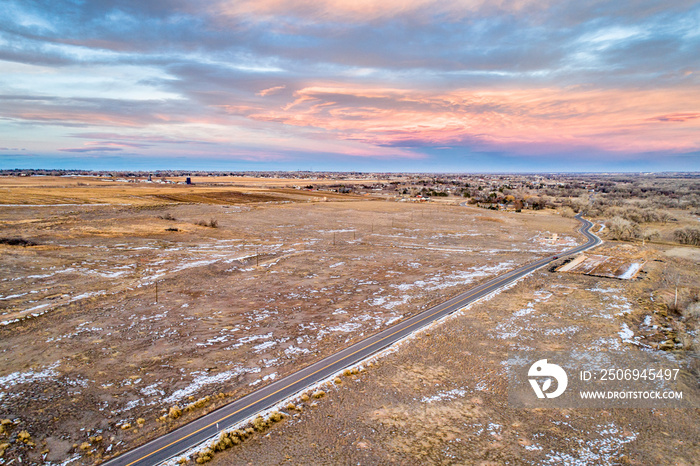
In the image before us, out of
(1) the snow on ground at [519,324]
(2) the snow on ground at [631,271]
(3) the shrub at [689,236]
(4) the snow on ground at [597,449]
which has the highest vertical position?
(3) the shrub at [689,236]

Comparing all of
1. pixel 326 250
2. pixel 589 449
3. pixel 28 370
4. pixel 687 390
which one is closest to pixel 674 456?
pixel 589 449

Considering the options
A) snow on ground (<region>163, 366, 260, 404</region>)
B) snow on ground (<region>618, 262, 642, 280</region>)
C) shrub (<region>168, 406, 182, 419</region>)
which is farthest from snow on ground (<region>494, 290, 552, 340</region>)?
shrub (<region>168, 406, 182, 419</region>)

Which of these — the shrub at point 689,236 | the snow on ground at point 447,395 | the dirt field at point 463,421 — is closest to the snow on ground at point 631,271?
the dirt field at point 463,421

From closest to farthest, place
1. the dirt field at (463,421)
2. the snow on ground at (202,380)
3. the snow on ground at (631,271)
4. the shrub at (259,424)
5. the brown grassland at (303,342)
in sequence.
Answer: the dirt field at (463,421), the brown grassland at (303,342), the shrub at (259,424), the snow on ground at (202,380), the snow on ground at (631,271)

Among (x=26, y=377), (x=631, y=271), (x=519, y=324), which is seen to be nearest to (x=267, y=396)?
(x=26, y=377)

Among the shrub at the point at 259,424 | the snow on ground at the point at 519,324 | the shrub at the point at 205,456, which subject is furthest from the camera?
the snow on ground at the point at 519,324

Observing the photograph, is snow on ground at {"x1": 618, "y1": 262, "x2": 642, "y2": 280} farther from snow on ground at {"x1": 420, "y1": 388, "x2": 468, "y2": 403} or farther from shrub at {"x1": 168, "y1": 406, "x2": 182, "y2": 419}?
shrub at {"x1": 168, "y1": 406, "x2": 182, "y2": 419}

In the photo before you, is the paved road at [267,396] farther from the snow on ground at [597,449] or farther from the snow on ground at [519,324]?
the snow on ground at [597,449]
